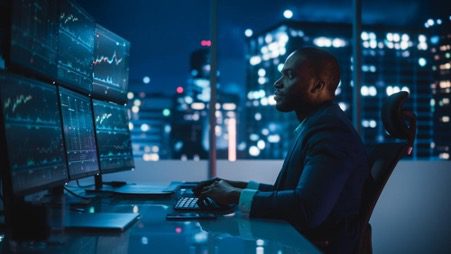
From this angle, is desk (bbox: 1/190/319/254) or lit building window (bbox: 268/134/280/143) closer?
desk (bbox: 1/190/319/254)

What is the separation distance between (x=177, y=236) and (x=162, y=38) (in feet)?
11.0

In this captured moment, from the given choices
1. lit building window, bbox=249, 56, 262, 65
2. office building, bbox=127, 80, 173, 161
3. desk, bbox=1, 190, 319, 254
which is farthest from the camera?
lit building window, bbox=249, 56, 262, 65

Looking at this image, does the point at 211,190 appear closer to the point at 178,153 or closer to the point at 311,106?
the point at 311,106

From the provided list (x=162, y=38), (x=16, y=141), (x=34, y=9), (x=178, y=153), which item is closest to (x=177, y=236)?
(x=16, y=141)

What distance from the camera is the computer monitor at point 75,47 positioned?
160cm

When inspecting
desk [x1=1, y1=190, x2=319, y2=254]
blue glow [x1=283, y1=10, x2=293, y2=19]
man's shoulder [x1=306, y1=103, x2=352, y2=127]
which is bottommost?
desk [x1=1, y1=190, x2=319, y2=254]

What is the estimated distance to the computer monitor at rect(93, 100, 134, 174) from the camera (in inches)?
80.6

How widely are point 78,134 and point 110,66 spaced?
0.67 metres

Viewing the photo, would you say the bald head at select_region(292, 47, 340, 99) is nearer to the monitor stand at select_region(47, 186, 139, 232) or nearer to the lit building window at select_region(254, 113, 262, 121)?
the monitor stand at select_region(47, 186, 139, 232)

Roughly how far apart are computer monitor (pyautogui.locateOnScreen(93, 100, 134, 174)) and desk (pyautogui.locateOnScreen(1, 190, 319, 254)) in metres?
0.72

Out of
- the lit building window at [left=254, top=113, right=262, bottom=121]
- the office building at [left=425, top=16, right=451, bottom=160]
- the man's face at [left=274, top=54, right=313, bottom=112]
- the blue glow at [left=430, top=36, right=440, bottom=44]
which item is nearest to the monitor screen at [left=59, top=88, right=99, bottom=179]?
the man's face at [left=274, top=54, right=313, bottom=112]

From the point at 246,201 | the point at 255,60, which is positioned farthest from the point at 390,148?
the point at 255,60

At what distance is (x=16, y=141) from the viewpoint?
110 cm

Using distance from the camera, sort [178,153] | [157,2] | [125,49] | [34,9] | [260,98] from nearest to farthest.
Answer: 1. [34,9]
2. [125,49]
3. [178,153]
4. [157,2]
5. [260,98]
